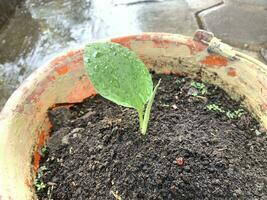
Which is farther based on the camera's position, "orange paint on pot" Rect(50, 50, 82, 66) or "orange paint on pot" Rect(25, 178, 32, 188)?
"orange paint on pot" Rect(50, 50, 82, 66)

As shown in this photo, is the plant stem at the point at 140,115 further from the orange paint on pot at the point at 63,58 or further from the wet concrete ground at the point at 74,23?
the wet concrete ground at the point at 74,23

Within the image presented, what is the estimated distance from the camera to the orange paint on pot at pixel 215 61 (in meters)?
1.13

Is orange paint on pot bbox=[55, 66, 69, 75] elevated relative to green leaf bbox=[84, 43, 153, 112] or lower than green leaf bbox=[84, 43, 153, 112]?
lower

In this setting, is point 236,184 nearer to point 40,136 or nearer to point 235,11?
point 40,136

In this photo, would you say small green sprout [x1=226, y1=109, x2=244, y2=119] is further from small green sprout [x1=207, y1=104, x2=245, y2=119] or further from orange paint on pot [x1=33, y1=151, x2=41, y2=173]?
orange paint on pot [x1=33, y1=151, x2=41, y2=173]

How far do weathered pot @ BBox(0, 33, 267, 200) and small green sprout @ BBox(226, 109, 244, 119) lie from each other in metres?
0.02

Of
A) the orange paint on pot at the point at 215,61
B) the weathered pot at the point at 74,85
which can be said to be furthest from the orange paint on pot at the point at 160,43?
the orange paint on pot at the point at 215,61

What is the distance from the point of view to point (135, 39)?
45.3 inches

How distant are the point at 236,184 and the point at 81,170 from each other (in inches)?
13.7

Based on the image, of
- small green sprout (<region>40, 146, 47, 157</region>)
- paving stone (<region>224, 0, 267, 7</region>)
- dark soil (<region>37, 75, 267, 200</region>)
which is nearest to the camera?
dark soil (<region>37, 75, 267, 200</region>)

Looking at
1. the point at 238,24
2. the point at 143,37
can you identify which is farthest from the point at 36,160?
the point at 238,24

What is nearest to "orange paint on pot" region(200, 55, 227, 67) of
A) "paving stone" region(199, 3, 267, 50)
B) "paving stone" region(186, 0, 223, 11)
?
"paving stone" region(199, 3, 267, 50)

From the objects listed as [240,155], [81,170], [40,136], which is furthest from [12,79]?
[240,155]

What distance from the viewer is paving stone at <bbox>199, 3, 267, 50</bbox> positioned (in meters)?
1.87
